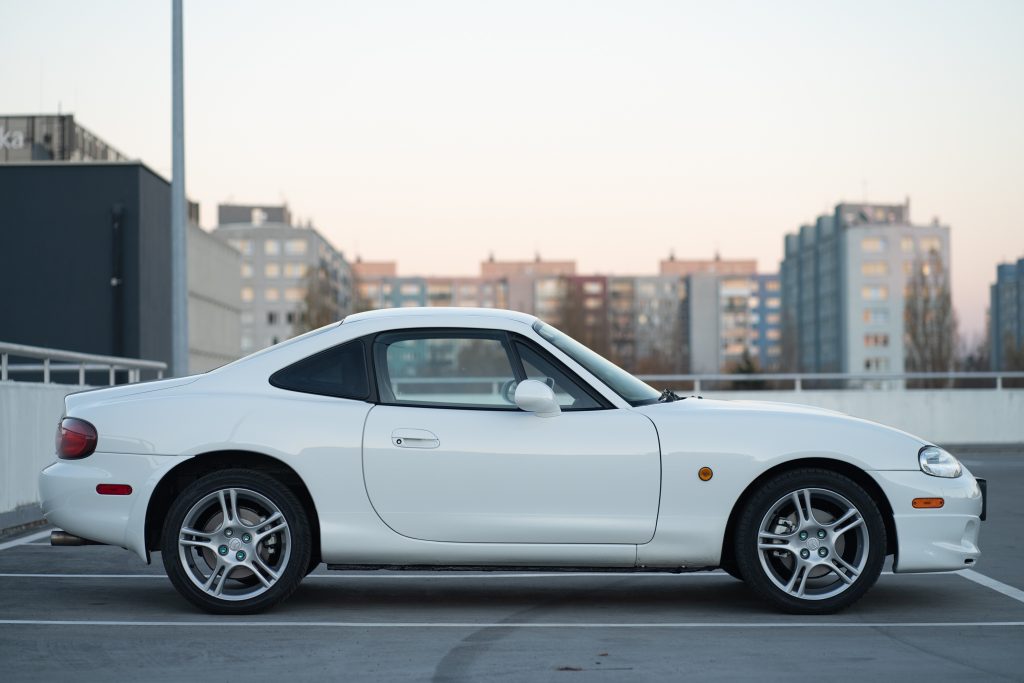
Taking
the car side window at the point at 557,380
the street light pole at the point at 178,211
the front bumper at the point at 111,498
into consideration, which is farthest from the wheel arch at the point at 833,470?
the street light pole at the point at 178,211

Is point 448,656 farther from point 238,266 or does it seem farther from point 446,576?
point 238,266

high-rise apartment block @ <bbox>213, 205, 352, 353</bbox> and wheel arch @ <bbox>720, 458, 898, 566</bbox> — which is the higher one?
high-rise apartment block @ <bbox>213, 205, 352, 353</bbox>

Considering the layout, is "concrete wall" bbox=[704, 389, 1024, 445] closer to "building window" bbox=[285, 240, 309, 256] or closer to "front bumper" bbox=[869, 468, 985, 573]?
"front bumper" bbox=[869, 468, 985, 573]

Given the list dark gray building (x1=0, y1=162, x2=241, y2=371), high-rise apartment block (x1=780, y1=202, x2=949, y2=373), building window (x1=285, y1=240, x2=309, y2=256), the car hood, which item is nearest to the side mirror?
the car hood

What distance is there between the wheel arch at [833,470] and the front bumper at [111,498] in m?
2.72

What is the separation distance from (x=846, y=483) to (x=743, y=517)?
534 millimetres

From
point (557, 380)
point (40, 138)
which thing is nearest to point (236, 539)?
point (557, 380)

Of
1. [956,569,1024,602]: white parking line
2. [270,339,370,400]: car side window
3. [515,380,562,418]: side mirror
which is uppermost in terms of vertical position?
[270,339,370,400]: car side window

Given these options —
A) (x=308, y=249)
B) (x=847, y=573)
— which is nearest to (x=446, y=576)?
(x=847, y=573)

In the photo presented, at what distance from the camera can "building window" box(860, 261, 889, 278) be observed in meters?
149

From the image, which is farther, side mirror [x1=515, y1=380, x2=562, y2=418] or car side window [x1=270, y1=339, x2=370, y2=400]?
car side window [x1=270, y1=339, x2=370, y2=400]

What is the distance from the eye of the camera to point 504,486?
255 inches

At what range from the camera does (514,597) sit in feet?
23.9

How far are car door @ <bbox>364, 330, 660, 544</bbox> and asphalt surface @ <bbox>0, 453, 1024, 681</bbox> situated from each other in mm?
460
